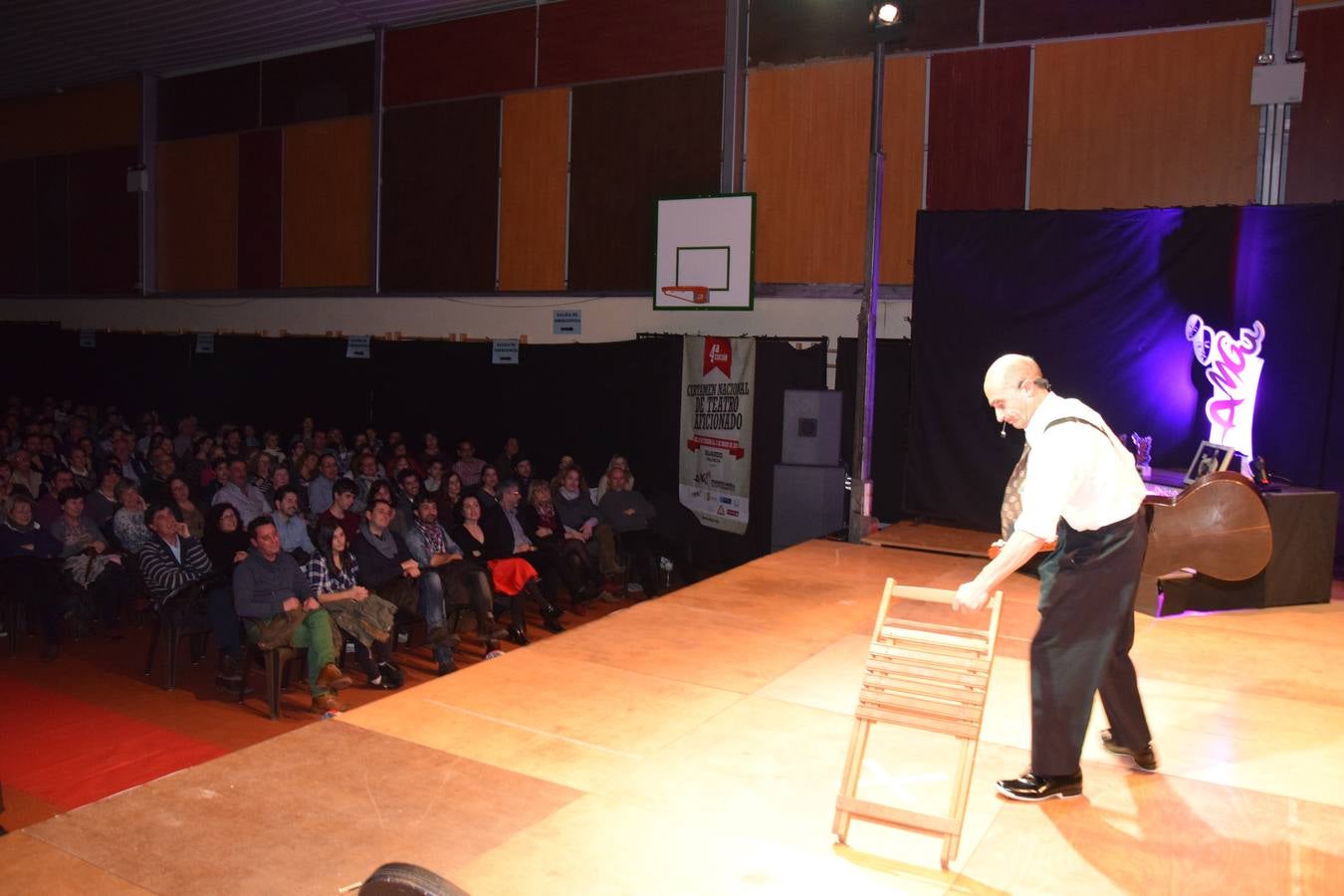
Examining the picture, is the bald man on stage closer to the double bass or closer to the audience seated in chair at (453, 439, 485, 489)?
the double bass

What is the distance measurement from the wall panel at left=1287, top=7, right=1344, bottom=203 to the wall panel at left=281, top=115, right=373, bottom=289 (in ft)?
35.0

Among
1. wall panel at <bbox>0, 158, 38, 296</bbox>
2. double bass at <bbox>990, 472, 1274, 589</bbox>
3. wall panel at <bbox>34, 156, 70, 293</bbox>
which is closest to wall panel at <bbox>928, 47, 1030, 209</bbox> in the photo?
double bass at <bbox>990, 472, 1274, 589</bbox>

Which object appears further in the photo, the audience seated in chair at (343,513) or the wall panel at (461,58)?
the wall panel at (461,58)

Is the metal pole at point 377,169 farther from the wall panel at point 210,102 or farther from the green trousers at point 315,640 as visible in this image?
the green trousers at point 315,640

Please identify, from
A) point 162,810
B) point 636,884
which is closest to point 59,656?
point 162,810

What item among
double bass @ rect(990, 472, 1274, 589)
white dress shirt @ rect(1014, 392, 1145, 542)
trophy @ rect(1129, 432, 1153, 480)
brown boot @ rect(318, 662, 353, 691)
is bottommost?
brown boot @ rect(318, 662, 353, 691)

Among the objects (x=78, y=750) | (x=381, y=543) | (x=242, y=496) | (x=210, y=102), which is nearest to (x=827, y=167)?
(x=381, y=543)

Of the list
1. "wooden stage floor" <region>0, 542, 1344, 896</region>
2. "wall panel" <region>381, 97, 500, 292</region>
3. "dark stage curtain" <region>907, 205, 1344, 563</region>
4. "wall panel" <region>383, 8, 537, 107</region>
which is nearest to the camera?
"wooden stage floor" <region>0, 542, 1344, 896</region>

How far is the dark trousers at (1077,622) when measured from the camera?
12.1ft

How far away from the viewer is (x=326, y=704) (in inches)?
258

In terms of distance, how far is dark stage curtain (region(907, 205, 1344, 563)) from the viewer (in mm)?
8422

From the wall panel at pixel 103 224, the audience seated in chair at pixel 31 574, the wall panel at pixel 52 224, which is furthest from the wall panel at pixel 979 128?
the wall panel at pixel 52 224

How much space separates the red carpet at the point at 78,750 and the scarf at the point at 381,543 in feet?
5.89

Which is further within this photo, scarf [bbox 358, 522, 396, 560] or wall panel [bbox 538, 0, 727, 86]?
wall panel [bbox 538, 0, 727, 86]
